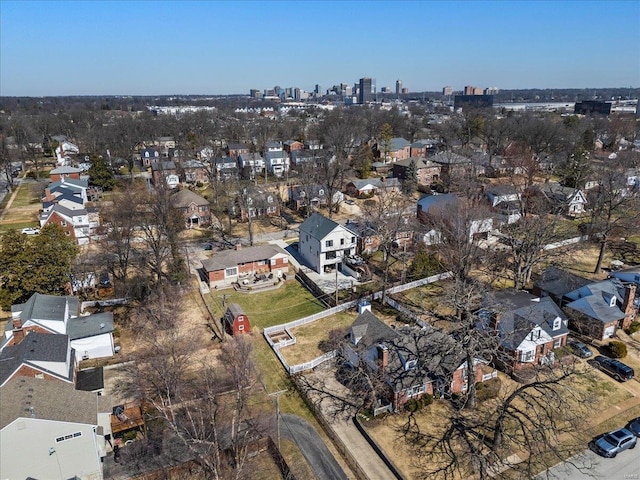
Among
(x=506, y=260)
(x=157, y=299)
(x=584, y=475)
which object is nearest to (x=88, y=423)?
(x=157, y=299)

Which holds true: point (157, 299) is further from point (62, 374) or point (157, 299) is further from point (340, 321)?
point (340, 321)

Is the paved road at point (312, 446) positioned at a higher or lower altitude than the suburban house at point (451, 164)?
lower

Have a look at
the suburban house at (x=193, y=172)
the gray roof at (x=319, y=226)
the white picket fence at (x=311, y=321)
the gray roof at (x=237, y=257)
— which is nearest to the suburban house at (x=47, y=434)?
the white picket fence at (x=311, y=321)

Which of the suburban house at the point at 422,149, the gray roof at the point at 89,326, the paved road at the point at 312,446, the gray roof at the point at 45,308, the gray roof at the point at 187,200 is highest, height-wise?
the suburban house at the point at 422,149

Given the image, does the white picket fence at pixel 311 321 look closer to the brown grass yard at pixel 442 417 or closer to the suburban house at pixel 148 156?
the brown grass yard at pixel 442 417

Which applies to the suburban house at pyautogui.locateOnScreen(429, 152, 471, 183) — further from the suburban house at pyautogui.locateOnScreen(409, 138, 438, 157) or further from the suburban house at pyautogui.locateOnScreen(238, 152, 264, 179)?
the suburban house at pyautogui.locateOnScreen(238, 152, 264, 179)

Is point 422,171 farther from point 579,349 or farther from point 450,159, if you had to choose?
point 579,349

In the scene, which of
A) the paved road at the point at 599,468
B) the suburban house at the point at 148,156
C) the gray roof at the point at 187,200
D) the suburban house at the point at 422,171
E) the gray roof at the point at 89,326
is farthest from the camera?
the suburban house at the point at 148,156
